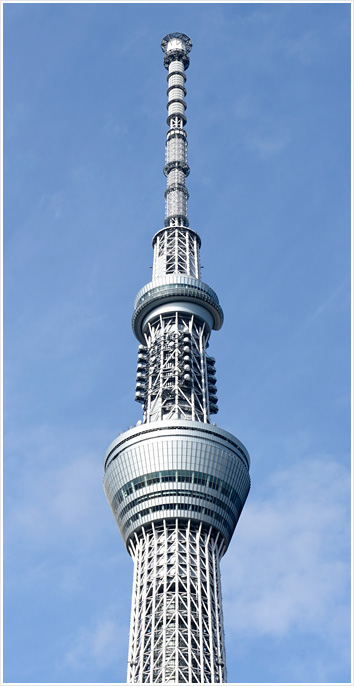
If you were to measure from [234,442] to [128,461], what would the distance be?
1945cm

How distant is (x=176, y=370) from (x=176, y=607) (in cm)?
4889

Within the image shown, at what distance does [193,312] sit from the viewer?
182375 mm

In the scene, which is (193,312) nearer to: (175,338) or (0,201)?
(175,338)

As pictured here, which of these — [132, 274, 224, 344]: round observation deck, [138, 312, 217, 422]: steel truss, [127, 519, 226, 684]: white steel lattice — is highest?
[132, 274, 224, 344]: round observation deck

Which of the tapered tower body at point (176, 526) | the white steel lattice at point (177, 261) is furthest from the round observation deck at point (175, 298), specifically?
the tapered tower body at point (176, 526)

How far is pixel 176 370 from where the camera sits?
172 m

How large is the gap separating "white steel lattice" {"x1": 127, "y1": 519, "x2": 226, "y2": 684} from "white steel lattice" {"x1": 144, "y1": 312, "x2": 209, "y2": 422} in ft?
79.0

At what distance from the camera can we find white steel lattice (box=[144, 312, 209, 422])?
547 ft

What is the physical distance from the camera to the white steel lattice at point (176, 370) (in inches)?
6560

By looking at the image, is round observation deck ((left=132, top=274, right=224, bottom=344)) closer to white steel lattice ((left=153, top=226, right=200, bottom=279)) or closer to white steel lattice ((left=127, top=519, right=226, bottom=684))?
white steel lattice ((left=153, top=226, right=200, bottom=279))

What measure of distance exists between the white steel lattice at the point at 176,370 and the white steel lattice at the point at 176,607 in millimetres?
24071

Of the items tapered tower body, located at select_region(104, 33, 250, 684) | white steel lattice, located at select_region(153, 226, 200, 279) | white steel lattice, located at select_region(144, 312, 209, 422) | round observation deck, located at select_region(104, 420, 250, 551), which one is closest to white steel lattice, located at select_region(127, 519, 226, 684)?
tapered tower body, located at select_region(104, 33, 250, 684)

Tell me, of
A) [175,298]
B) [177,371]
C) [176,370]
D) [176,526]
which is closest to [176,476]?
[176,526]

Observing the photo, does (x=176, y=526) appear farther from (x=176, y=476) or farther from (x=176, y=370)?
(x=176, y=370)
